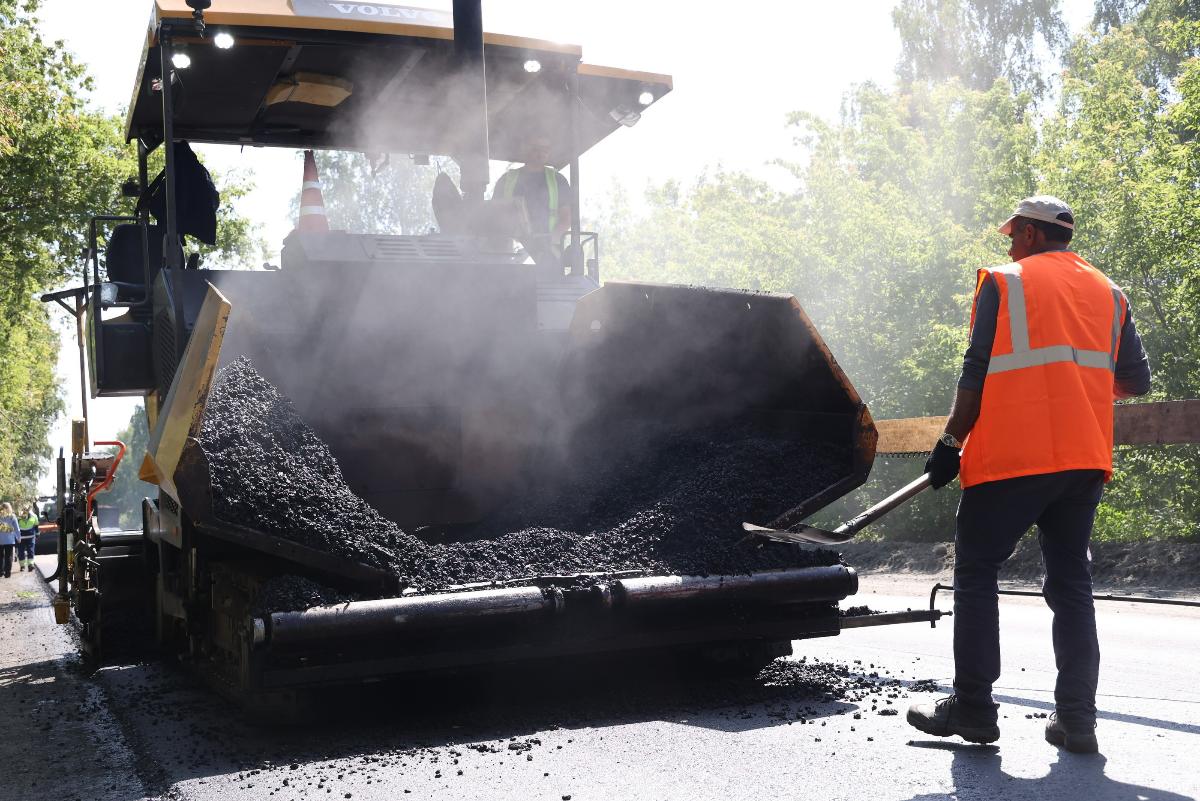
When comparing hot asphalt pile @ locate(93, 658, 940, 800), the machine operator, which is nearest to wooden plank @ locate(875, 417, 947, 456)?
hot asphalt pile @ locate(93, 658, 940, 800)

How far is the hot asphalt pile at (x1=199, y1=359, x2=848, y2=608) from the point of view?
13.6 feet

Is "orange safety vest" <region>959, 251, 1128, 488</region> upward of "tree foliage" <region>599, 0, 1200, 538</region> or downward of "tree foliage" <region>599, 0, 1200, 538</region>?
downward

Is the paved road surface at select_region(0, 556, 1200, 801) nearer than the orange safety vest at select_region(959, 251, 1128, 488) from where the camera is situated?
Yes

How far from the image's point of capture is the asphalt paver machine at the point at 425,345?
14.2 feet

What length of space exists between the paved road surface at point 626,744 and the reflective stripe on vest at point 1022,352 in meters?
1.15

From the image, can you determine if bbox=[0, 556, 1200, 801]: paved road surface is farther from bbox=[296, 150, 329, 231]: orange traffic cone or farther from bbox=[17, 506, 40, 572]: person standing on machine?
bbox=[17, 506, 40, 572]: person standing on machine

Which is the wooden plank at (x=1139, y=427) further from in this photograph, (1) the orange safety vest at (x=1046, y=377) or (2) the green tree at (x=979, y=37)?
(2) the green tree at (x=979, y=37)

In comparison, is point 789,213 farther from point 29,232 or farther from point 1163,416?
→ point 1163,416

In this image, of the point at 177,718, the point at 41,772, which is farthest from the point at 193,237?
the point at 41,772

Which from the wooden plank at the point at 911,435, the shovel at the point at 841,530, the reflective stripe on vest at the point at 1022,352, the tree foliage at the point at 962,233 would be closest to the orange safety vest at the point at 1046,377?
the reflective stripe on vest at the point at 1022,352

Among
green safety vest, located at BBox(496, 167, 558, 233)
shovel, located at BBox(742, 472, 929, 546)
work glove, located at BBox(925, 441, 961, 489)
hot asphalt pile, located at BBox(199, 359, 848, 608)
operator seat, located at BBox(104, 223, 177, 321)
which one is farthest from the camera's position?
green safety vest, located at BBox(496, 167, 558, 233)

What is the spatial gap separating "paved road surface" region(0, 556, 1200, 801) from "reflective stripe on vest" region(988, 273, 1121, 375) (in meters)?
1.15

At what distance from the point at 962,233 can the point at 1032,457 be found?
12.5 metres

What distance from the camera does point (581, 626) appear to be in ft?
13.7
